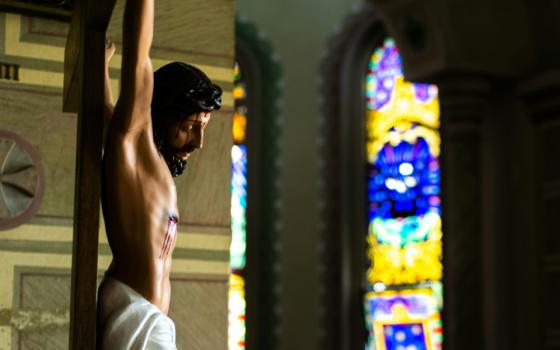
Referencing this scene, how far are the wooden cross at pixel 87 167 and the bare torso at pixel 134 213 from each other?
51 mm

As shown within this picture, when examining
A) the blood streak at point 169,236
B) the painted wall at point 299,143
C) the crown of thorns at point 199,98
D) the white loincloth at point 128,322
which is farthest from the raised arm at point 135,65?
the painted wall at point 299,143

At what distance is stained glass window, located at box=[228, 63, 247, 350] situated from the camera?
9070 mm

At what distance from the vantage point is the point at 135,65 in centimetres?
261

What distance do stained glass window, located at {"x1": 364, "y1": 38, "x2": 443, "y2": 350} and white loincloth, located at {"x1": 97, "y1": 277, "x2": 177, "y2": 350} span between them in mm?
6114

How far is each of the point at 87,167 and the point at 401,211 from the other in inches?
257

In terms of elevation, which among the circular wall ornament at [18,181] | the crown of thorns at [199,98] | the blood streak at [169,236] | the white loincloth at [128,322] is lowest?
the white loincloth at [128,322]

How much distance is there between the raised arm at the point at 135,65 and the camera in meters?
2.61

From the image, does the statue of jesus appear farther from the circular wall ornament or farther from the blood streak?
the circular wall ornament

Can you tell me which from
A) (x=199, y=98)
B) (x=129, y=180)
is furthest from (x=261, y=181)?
(x=129, y=180)

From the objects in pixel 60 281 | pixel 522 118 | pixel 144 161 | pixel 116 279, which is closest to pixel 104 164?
pixel 144 161

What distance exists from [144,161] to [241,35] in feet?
21.4

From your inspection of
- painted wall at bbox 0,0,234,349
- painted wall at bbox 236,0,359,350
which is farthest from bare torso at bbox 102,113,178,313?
painted wall at bbox 236,0,359,350

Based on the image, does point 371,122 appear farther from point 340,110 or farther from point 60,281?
point 60,281

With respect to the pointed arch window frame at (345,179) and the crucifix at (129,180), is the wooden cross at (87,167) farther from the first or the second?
the pointed arch window frame at (345,179)
